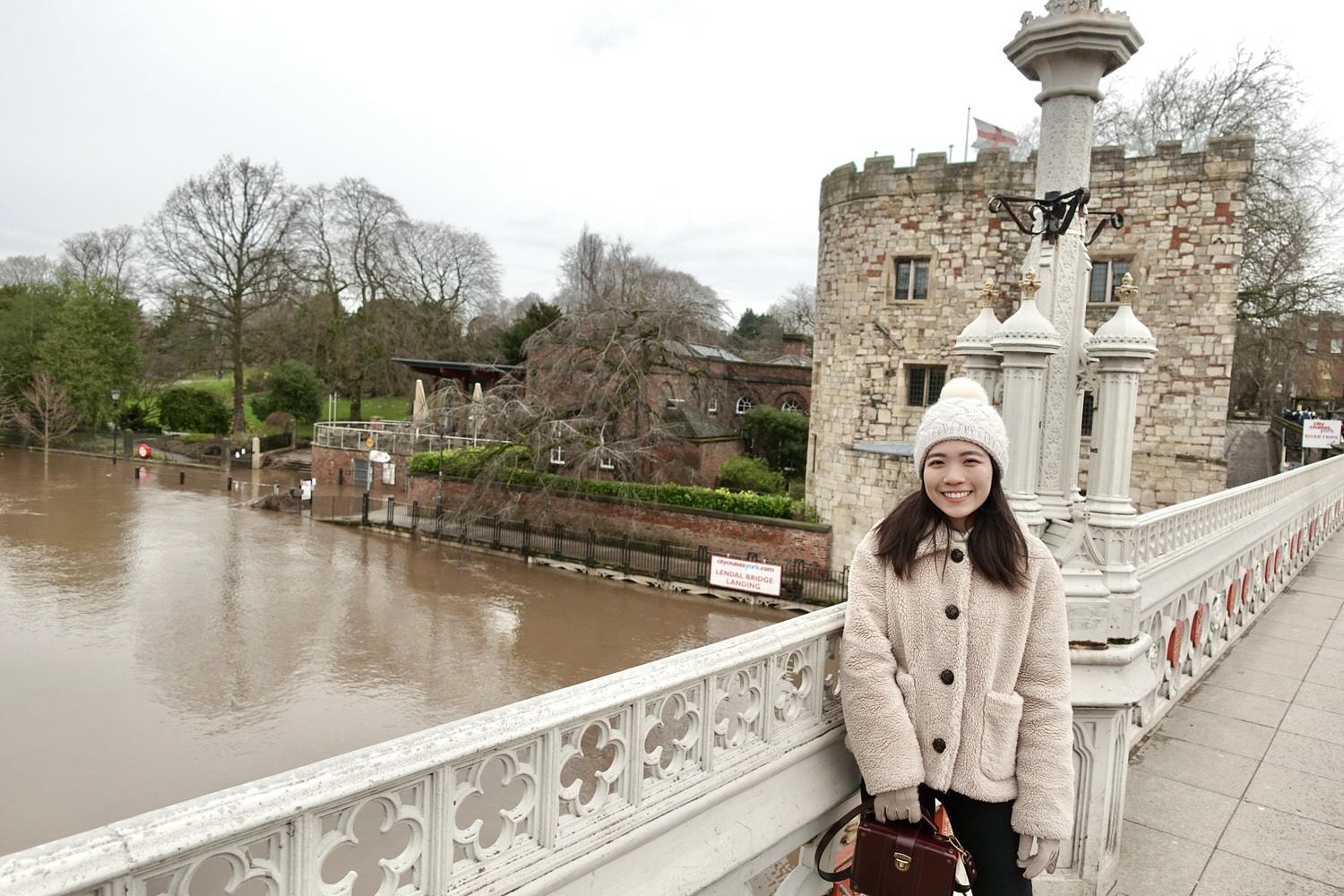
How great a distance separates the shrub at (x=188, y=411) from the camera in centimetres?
4491

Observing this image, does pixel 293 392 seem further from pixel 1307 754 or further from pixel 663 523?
pixel 1307 754

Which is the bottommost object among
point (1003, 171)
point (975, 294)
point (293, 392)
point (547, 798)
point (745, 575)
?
point (745, 575)

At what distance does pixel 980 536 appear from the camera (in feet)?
8.27

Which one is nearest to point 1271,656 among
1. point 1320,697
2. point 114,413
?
point 1320,697

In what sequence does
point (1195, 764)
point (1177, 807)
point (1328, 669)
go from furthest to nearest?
point (1328, 669) < point (1195, 764) < point (1177, 807)

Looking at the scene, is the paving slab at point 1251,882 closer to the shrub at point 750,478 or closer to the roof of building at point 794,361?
the shrub at point 750,478

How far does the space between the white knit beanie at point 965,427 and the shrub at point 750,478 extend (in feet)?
76.7

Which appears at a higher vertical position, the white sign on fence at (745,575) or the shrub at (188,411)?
the shrub at (188,411)

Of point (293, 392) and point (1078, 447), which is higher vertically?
point (1078, 447)

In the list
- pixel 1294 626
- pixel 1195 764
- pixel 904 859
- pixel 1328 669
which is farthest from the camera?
pixel 1294 626

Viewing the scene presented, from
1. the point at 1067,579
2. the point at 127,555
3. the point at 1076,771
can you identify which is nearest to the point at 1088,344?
the point at 1067,579

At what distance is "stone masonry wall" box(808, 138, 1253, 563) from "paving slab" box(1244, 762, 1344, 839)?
13198 millimetres

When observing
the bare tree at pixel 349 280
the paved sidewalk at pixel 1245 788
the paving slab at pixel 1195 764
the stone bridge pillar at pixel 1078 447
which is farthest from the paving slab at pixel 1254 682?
the bare tree at pixel 349 280

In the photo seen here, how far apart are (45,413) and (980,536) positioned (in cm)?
5220
